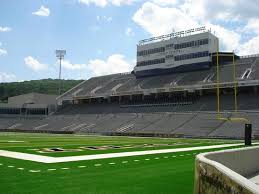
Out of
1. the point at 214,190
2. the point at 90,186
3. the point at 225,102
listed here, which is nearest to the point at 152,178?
the point at 90,186

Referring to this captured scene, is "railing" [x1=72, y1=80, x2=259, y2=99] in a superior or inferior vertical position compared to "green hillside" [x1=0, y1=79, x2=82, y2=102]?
inferior

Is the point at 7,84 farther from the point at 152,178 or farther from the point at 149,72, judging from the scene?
the point at 152,178

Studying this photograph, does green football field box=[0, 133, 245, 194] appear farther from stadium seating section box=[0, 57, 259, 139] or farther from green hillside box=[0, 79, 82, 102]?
green hillside box=[0, 79, 82, 102]

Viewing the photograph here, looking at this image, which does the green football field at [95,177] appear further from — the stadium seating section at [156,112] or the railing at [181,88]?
the railing at [181,88]

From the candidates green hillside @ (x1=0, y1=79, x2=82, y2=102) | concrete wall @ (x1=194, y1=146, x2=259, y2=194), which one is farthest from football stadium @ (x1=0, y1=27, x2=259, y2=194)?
green hillside @ (x1=0, y1=79, x2=82, y2=102)

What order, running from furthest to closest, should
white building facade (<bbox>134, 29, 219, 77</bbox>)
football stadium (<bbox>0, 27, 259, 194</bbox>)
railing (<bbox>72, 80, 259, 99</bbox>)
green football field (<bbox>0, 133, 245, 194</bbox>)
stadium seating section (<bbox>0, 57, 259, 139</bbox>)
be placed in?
white building facade (<bbox>134, 29, 219, 77</bbox>) < railing (<bbox>72, 80, 259, 99</bbox>) < stadium seating section (<bbox>0, 57, 259, 139</bbox>) < football stadium (<bbox>0, 27, 259, 194</bbox>) < green football field (<bbox>0, 133, 245, 194</bbox>)

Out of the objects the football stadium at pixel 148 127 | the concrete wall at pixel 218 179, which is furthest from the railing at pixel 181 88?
the concrete wall at pixel 218 179

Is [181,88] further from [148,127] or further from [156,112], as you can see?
[148,127]

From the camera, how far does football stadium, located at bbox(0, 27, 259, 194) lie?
10.4m

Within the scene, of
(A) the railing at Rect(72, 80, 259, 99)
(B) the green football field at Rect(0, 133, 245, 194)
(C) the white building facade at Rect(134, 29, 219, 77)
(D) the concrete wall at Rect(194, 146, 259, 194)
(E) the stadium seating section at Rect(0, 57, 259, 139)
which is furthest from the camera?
(C) the white building facade at Rect(134, 29, 219, 77)

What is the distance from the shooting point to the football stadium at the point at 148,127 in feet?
34.0

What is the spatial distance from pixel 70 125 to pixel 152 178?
2080 inches

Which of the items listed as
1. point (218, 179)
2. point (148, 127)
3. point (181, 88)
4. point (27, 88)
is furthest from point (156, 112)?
point (27, 88)

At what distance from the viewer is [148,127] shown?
170 ft
